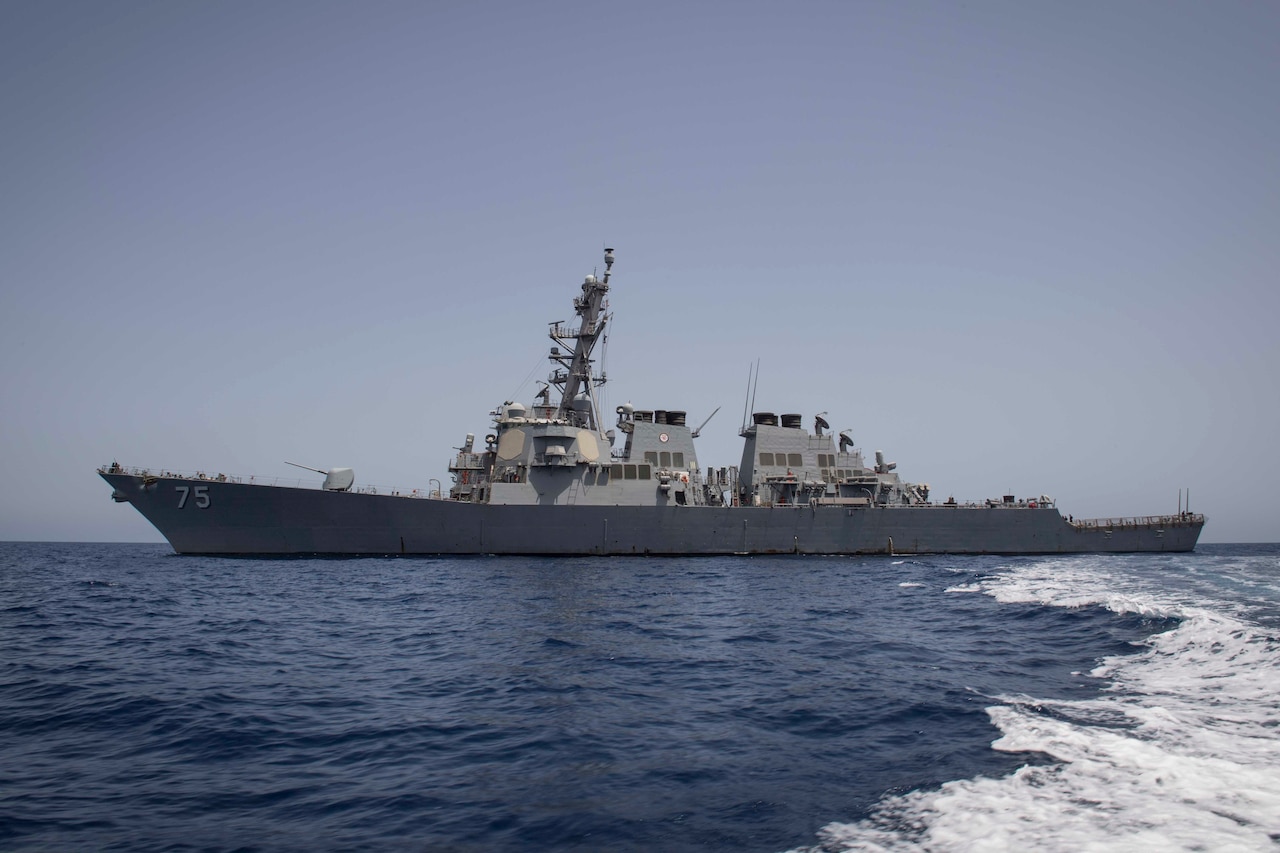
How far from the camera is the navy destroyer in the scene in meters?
29.1

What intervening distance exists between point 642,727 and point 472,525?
2284 cm

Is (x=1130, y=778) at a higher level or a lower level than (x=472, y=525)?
lower

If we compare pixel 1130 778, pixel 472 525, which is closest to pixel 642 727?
pixel 1130 778

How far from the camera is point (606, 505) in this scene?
30.8m

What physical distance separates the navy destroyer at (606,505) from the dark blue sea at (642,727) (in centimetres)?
1268

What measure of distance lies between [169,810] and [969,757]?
646 cm

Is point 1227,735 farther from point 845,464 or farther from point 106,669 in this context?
point 845,464

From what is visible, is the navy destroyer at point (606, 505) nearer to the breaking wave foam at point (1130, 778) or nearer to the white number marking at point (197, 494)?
the white number marking at point (197, 494)

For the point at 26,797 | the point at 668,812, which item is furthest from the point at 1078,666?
the point at 26,797

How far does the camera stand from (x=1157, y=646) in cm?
1162

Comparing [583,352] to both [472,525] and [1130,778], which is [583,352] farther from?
[1130,778]

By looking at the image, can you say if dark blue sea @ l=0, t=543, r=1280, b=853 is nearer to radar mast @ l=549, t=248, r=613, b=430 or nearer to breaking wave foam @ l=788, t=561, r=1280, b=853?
breaking wave foam @ l=788, t=561, r=1280, b=853

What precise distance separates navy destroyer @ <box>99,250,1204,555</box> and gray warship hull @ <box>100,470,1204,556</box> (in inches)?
2.1

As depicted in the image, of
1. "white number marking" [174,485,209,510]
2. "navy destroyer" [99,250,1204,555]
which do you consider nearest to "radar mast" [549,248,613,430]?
"navy destroyer" [99,250,1204,555]
